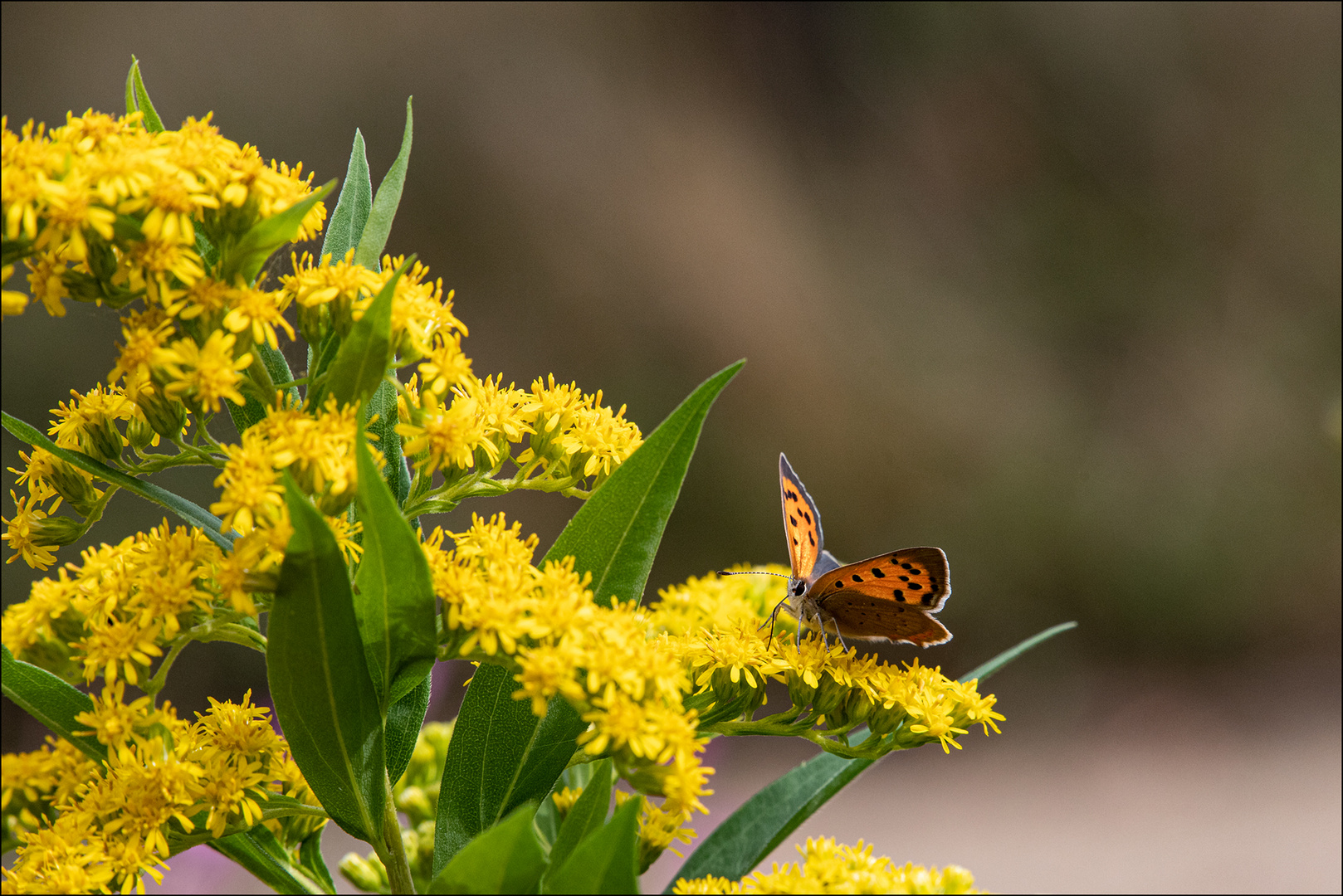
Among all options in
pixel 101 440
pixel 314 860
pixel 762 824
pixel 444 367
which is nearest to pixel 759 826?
pixel 762 824

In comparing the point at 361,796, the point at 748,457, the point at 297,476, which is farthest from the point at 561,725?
the point at 748,457

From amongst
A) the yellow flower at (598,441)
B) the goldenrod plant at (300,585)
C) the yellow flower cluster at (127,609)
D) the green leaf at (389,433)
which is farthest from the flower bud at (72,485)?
the yellow flower at (598,441)

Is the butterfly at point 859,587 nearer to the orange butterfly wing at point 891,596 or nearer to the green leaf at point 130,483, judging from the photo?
the orange butterfly wing at point 891,596

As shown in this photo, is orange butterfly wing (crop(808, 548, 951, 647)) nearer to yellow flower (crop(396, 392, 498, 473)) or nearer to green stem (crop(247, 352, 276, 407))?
yellow flower (crop(396, 392, 498, 473))

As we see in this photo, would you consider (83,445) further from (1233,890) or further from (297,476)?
(1233,890)

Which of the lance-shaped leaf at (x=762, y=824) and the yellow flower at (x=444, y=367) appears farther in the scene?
the lance-shaped leaf at (x=762, y=824)

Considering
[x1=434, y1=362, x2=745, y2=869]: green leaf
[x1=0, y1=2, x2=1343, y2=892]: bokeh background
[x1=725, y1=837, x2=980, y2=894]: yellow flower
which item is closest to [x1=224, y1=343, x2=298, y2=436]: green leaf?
[x1=434, y1=362, x2=745, y2=869]: green leaf
